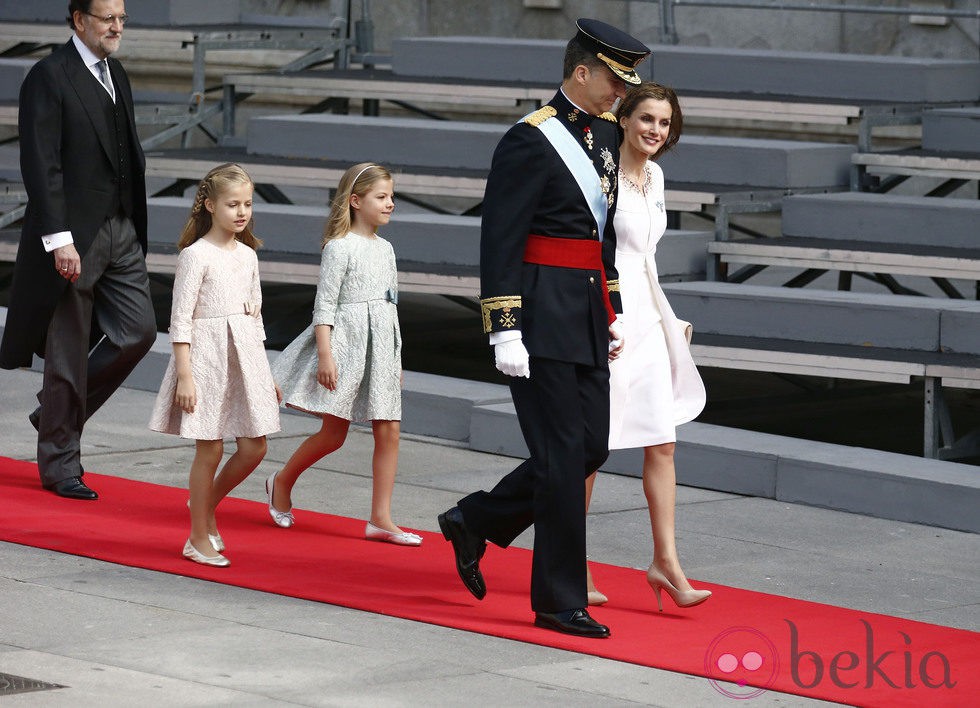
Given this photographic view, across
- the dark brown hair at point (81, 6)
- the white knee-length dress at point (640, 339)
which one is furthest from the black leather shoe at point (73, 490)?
the white knee-length dress at point (640, 339)

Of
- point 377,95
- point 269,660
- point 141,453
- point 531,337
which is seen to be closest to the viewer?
point 269,660

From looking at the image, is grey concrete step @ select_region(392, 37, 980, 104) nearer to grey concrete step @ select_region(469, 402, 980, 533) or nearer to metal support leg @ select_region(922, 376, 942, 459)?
metal support leg @ select_region(922, 376, 942, 459)

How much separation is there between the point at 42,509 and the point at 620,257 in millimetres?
2581

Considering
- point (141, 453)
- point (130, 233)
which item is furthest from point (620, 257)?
point (141, 453)

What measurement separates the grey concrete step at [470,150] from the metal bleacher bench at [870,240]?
1.62 feet

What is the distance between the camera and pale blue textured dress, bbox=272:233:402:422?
7332 millimetres

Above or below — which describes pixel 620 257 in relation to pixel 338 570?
above

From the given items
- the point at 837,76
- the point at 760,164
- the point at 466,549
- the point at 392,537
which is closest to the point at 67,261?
the point at 392,537

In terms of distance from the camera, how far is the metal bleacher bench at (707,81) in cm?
1255

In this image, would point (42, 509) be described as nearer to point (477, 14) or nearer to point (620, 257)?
point (620, 257)

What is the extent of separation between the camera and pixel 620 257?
6.59 meters

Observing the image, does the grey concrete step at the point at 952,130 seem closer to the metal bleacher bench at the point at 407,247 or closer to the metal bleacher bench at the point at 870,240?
the metal bleacher bench at the point at 870,240

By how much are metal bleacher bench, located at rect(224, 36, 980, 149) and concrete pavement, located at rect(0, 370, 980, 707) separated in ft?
14.3

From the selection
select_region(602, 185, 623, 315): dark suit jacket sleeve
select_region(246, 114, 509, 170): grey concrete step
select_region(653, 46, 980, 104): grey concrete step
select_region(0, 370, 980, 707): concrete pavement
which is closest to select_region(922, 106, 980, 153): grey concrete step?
select_region(653, 46, 980, 104): grey concrete step
